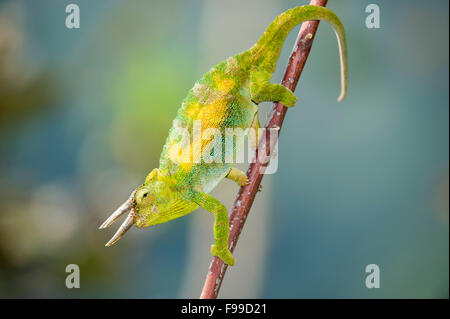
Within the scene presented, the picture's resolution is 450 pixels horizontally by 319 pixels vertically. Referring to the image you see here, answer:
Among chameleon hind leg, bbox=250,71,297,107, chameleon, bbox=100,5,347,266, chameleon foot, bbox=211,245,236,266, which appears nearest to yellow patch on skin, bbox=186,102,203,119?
chameleon, bbox=100,5,347,266

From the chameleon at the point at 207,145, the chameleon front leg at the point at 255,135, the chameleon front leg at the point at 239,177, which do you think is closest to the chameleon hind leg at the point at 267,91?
the chameleon at the point at 207,145

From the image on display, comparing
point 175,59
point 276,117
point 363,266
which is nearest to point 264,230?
point 363,266

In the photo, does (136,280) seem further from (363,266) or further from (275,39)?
(275,39)

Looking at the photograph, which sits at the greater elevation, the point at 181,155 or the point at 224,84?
the point at 224,84

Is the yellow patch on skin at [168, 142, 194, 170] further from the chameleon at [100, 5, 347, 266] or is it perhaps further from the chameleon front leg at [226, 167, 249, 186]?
the chameleon front leg at [226, 167, 249, 186]

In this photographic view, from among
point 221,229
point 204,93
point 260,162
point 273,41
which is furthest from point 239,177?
point 273,41

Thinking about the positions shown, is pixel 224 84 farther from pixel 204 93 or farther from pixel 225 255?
pixel 225 255

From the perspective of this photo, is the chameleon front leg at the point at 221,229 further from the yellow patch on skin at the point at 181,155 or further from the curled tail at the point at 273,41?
the curled tail at the point at 273,41
